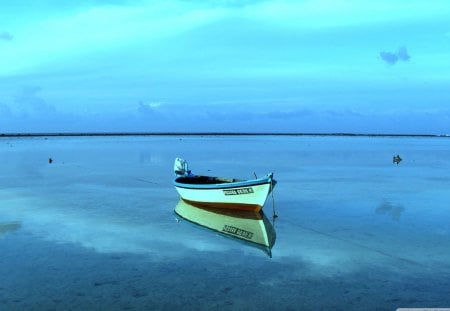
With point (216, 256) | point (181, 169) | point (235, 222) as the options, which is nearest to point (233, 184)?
point (235, 222)

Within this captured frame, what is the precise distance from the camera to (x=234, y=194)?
19594mm

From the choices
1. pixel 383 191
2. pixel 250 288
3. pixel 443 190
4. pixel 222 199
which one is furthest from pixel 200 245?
pixel 443 190

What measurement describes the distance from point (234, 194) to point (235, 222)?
5.39ft

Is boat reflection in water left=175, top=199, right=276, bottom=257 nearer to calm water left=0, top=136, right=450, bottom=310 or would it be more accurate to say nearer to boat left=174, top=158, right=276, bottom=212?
boat left=174, top=158, right=276, bottom=212

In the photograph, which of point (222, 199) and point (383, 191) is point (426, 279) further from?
point (383, 191)

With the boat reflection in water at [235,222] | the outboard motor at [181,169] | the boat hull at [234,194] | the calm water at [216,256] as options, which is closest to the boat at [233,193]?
the boat hull at [234,194]

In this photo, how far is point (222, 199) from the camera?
20156 mm

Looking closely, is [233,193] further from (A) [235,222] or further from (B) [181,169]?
(B) [181,169]

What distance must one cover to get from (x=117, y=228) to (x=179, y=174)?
33.3ft

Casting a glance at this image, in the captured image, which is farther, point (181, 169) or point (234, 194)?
point (181, 169)

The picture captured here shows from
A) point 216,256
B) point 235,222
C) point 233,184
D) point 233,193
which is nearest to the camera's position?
point 216,256

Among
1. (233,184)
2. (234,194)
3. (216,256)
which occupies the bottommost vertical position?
(216,256)

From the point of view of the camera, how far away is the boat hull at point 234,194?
18812mm

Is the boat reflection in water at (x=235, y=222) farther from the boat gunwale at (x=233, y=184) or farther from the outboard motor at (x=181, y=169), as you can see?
the outboard motor at (x=181, y=169)
